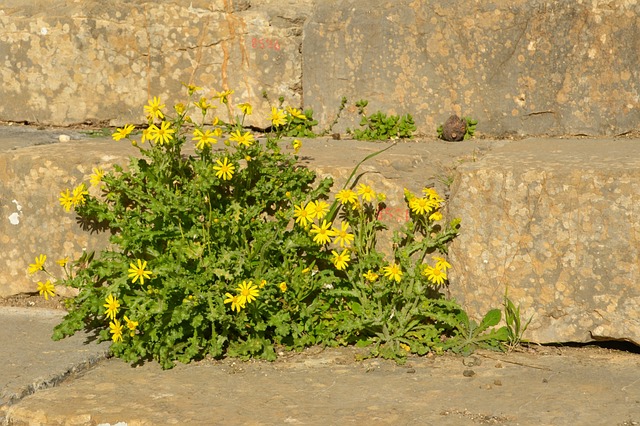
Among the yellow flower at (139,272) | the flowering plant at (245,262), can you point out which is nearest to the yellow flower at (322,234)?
the flowering plant at (245,262)

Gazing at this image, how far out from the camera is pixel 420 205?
3455 mm

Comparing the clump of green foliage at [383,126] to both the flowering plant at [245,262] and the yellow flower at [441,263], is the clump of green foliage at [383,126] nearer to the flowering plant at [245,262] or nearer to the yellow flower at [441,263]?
the flowering plant at [245,262]

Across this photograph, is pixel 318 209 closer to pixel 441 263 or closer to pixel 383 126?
pixel 441 263

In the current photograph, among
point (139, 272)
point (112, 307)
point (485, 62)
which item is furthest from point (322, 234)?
point (485, 62)

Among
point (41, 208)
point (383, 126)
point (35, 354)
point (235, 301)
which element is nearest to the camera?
point (235, 301)

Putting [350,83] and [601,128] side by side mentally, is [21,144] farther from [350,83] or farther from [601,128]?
[601,128]

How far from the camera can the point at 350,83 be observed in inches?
169

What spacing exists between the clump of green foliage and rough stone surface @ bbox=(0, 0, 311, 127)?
38cm

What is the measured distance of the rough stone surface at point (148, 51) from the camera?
4.43m

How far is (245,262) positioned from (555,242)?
1128 millimetres

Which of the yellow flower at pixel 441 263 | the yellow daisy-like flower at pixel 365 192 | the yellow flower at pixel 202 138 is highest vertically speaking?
the yellow flower at pixel 202 138

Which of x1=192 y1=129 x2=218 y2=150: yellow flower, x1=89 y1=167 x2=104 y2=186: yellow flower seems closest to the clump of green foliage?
x1=192 y1=129 x2=218 y2=150: yellow flower

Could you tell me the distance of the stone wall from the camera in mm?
3973

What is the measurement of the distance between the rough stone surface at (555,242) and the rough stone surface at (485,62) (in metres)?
0.53
